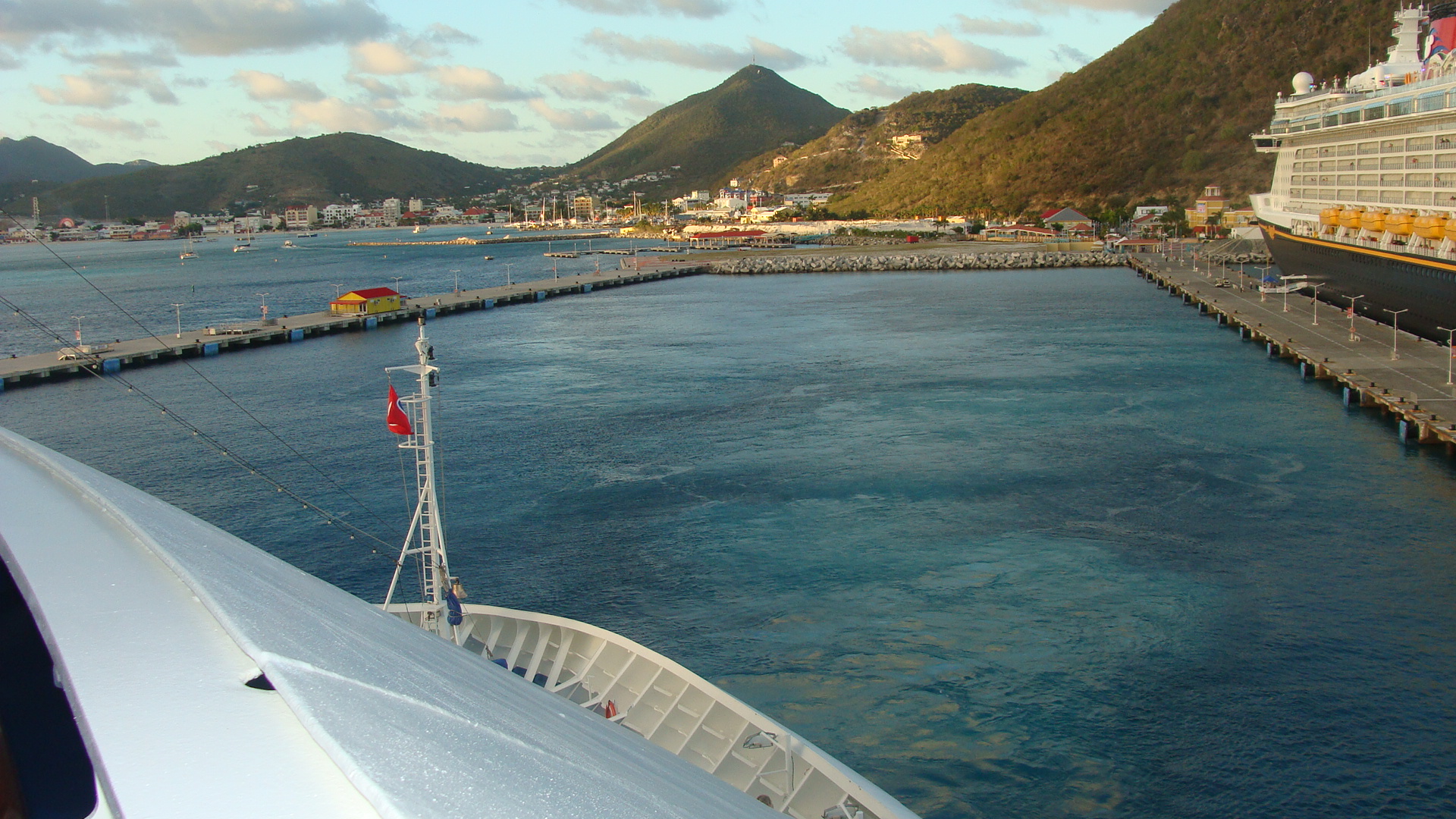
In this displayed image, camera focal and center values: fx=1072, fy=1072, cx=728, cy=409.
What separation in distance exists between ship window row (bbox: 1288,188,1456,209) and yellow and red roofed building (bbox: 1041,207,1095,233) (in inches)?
1426

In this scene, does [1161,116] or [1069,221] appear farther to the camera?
[1161,116]

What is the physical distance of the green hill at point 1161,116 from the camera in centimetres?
8394

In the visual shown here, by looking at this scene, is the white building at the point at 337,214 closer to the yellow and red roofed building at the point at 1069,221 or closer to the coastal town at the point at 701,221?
the coastal town at the point at 701,221

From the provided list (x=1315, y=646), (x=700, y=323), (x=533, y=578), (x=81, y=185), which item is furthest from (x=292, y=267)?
(x=81, y=185)

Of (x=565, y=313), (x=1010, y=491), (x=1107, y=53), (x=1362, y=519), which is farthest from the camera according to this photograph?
(x=1107, y=53)

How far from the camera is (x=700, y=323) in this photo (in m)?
38.4

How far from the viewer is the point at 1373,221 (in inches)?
1038

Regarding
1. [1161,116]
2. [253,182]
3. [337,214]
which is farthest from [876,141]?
[253,182]

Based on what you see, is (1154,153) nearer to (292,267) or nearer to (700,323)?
(700,323)

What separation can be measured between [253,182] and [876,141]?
103m

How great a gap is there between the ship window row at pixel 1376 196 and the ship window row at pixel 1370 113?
190 cm

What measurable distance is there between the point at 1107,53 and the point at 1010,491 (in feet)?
340

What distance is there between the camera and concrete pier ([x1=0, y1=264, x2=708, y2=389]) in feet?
92.4

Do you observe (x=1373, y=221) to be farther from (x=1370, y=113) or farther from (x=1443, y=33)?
(x=1443, y=33)
